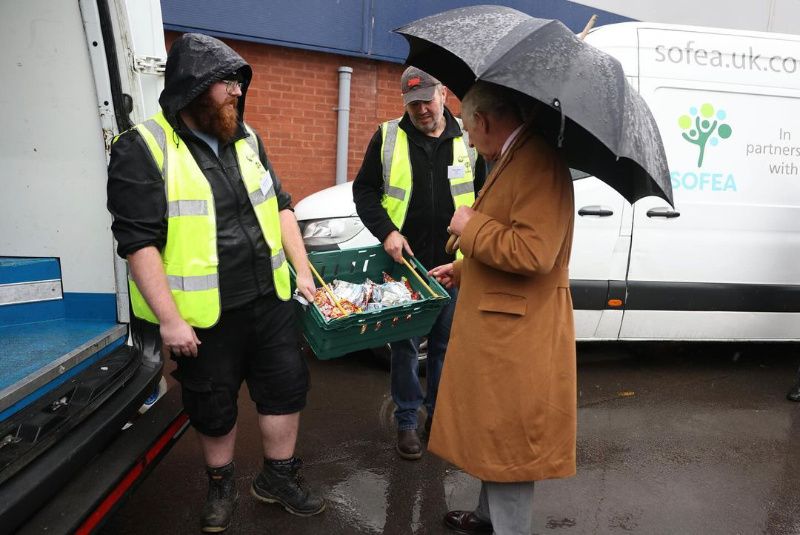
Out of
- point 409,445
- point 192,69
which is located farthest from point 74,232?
point 409,445

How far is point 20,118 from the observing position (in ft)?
9.39

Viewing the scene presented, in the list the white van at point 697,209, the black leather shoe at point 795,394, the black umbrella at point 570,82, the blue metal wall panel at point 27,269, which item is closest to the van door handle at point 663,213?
the white van at point 697,209

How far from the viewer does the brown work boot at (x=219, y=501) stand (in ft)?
9.18

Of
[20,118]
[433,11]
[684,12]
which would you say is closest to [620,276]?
[20,118]

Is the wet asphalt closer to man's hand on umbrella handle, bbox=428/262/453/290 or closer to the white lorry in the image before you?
the white lorry

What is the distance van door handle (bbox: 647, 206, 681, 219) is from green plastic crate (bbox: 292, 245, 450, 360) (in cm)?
213

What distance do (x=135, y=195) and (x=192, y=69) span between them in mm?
481

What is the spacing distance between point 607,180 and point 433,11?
248 inches

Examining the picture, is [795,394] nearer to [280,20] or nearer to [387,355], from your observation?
[387,355]

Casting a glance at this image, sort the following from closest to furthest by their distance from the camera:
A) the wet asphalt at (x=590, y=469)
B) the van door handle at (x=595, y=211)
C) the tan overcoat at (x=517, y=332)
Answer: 1. the tan overcoat at (x=517, y=332)
2. the wet asphalt at (x=590, y=469)
3. the van door handle at (x=595, y=211)

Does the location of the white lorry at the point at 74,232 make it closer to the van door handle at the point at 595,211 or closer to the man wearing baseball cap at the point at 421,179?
the man wearing baseball cap at the point at 421,179

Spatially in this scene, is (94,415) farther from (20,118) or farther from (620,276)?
(620,276)

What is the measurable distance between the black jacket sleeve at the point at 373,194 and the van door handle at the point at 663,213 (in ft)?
6.96

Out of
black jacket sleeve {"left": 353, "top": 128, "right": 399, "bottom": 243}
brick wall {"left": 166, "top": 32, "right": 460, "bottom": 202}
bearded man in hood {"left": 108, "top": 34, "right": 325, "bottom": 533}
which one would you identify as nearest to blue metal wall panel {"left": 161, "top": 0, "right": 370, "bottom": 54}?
brick wall {"left": 166, "top": 32, "right": 460, "bottom": 202}
